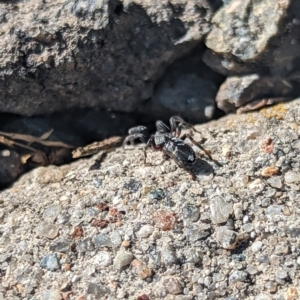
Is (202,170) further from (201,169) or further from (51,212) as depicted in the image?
(51,212)

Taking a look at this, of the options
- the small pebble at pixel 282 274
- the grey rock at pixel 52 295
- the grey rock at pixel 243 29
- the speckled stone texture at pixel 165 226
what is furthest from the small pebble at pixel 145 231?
the grey rock at pixel 243 29

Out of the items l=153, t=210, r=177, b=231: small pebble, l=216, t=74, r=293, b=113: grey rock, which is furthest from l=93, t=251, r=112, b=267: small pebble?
l=216, t=74, r=293, b=113: grey rock

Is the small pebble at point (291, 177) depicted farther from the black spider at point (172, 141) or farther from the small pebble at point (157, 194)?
the small pebble at point (157, 194)

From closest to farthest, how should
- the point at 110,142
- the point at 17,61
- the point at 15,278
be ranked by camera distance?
1. the point at 15,278
2. the point at 17,61
3. the point at 110,142

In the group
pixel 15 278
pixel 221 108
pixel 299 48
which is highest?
pixel 299 48

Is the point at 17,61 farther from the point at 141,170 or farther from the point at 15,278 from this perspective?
the point at 15,278

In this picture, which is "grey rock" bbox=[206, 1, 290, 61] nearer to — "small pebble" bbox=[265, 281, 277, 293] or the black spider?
the black spider

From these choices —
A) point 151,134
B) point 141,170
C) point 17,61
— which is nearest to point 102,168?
point 141,170

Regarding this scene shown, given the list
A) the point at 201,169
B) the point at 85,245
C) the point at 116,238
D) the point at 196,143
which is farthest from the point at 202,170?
the point at 85,245
